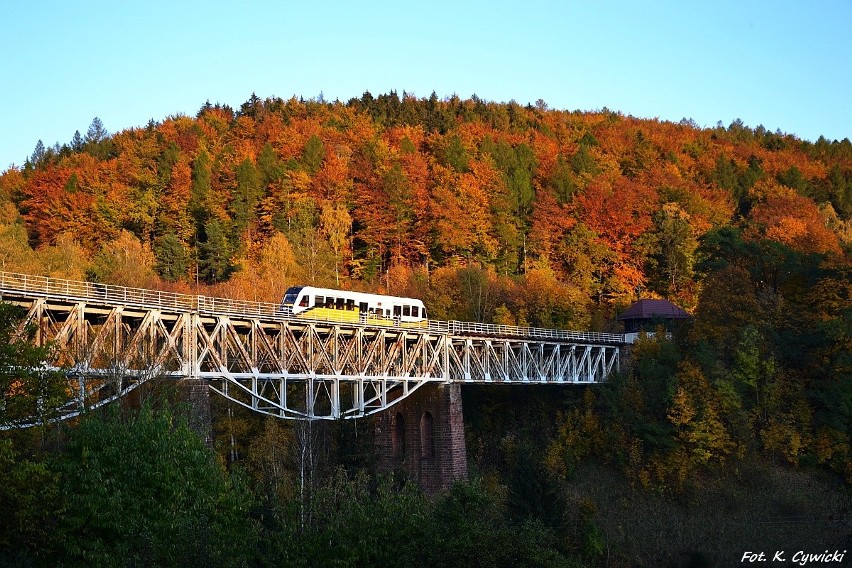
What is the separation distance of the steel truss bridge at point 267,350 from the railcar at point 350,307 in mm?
1132


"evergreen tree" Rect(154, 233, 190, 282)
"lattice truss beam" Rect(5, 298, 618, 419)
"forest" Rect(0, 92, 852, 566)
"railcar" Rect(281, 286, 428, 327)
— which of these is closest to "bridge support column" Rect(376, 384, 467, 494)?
"lattice truss beam" Rect(5, 298, 618, 419)

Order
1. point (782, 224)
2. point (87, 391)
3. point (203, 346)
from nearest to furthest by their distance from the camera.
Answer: point (87, 391)
point (203, 346)
point (782, 224)

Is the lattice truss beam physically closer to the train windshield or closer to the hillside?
the train windshield

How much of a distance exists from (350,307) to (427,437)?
10743mm

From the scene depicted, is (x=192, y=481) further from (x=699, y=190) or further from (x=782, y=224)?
(x=699, y=190)

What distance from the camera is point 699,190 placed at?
110 meters

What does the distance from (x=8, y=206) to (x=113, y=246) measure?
18.2 metres

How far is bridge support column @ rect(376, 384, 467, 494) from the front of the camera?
64188 millimetres

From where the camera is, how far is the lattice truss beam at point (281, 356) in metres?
44.2

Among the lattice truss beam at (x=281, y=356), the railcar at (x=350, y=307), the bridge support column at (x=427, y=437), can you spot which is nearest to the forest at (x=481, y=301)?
the lattice truss beam at (x=281, y=356)

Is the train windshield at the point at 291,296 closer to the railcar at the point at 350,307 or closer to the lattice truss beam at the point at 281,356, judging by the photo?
the railcar at the point at 350,307

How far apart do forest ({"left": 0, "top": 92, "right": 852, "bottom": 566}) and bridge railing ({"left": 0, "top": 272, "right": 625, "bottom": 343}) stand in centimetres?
467

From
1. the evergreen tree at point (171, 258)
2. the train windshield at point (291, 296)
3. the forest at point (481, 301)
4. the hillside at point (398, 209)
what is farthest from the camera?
the evergreen tree at point (171, 258)

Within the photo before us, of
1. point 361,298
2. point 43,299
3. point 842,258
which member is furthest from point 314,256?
point 43,299
